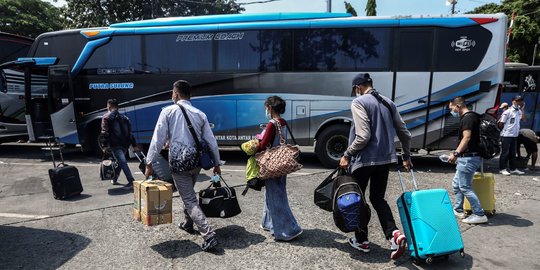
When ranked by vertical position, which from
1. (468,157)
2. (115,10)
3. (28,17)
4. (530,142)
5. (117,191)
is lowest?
(117,191)

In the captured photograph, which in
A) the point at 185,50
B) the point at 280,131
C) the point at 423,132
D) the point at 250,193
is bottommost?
the point at 250,193

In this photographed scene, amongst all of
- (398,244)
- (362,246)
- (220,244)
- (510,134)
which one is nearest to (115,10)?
(510,134)

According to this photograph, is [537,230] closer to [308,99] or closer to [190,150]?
[190,150]

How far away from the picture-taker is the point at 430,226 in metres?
3.42

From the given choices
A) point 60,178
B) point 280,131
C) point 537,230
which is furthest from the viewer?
point 60,178

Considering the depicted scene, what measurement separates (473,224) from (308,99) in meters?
4.47

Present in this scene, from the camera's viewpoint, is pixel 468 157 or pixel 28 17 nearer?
pixel 468 157

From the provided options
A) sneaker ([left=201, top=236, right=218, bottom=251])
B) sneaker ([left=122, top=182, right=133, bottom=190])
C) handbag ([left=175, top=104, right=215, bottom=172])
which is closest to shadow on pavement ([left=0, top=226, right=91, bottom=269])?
sneaker ([left=201, top=236, right=218, bottom=251])

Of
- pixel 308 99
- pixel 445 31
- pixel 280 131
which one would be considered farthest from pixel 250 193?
pixel 445 31

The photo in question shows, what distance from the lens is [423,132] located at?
8.11 meters

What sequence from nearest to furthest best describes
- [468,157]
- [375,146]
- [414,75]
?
[375,146]
[468,157]
[414,75]

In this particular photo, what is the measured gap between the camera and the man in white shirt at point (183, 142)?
12.6 ft

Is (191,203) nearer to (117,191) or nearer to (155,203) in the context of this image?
(155,203)

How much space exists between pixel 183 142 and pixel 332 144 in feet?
17.0
